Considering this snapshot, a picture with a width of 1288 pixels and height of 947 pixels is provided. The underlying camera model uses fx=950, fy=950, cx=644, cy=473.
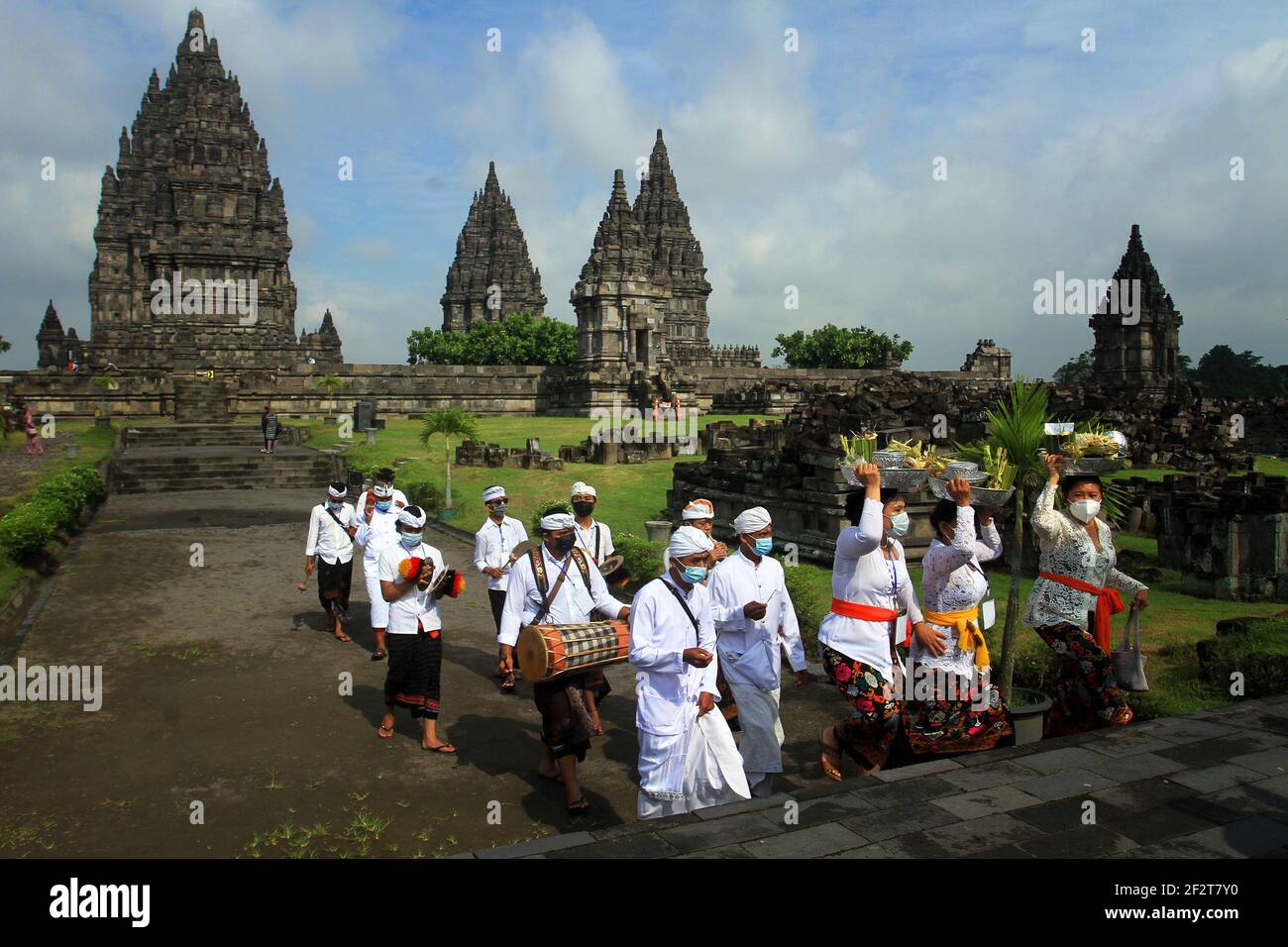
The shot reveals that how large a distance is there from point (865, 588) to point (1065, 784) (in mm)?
1432

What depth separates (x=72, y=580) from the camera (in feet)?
40.7

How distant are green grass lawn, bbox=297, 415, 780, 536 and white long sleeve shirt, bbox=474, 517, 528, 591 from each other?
6.98 meters

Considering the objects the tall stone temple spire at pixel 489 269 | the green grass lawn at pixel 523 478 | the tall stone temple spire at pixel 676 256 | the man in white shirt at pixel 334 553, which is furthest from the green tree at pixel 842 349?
the man in white shirt at pixel 334 553

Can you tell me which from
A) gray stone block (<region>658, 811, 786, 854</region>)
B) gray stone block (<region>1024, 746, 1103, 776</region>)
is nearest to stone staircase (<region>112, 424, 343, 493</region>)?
gray stone block (<region>658, 811, 786, 854</region>)

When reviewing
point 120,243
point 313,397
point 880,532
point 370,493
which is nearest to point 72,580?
point 370,493

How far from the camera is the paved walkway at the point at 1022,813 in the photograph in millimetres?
4195

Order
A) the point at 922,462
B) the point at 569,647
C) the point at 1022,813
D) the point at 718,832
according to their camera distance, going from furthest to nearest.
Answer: the point at 922,462
the point at 569,647
the point at 1022,813
the point at 718,832

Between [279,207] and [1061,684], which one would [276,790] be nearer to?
[1061,684]

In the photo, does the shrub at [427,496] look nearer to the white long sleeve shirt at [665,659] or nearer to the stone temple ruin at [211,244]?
the white long sleeve shirt at [665,659]

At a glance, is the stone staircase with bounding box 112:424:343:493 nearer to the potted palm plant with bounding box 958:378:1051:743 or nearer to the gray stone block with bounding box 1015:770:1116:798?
the potted palm plant with bounding box 958:378:1051:743

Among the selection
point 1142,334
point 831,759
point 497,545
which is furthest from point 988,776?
point 1142,334

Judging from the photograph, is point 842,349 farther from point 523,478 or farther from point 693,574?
point 693,574

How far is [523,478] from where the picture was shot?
68.5 feet

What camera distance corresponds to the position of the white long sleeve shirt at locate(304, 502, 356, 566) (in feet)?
33.2
